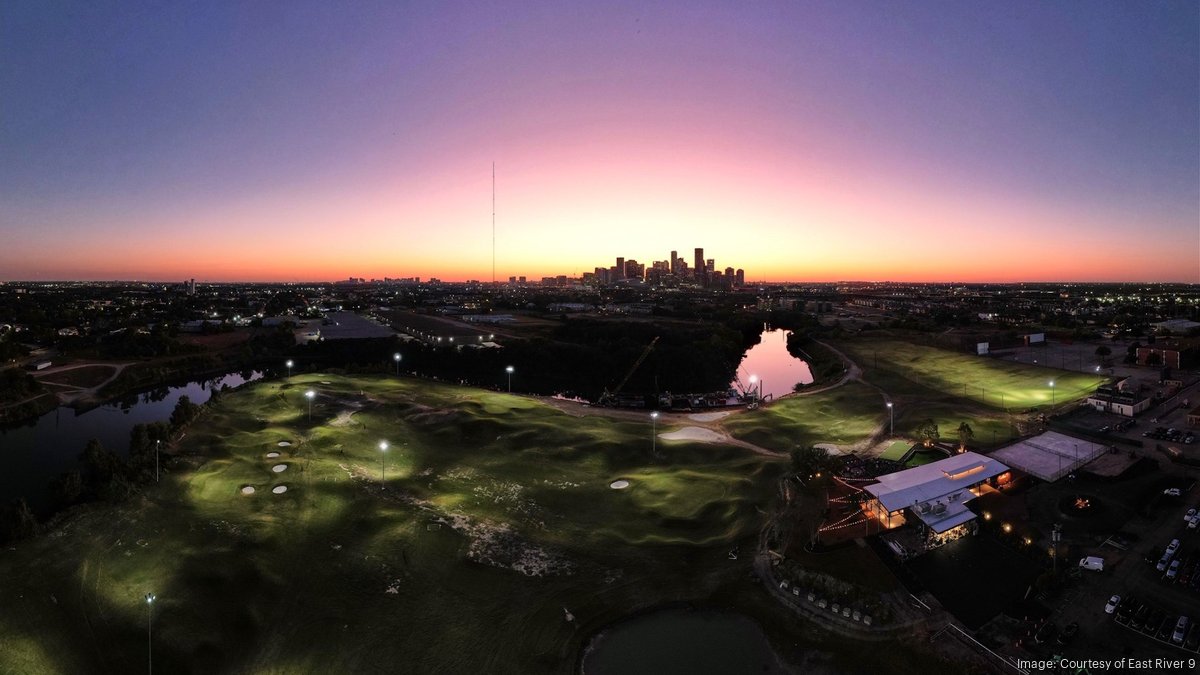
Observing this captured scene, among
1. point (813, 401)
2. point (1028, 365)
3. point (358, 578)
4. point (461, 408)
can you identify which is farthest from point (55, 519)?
point (1028, 365)

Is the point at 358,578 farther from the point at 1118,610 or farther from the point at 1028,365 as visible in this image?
the point at 1028,365

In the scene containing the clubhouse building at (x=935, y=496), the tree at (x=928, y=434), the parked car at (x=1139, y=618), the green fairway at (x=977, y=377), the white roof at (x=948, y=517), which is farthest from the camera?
the green fairway at (x=977, y=377)

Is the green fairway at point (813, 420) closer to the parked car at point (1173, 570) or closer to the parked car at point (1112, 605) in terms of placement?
the parked car at point (1112, 605)

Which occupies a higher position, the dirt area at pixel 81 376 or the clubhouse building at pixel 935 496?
the clubhouse building at pixel 935 496

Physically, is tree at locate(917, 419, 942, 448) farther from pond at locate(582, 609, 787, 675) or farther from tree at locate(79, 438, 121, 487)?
tree at locate(79, 438, 121, 487)

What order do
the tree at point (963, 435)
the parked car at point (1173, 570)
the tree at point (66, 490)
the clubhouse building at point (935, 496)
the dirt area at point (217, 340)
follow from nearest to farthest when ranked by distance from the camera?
the parked car at point (1173, 570) → the clubhouse building at point (935, 496) → the tree at point (66, 490) → the tree at point (963, 435) → the dirt area at point (217, 340)

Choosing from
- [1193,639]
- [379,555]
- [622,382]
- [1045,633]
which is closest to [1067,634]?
[1045,633]

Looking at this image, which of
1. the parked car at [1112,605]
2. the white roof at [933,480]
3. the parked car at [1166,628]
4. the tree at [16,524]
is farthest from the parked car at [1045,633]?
the tree at [16,524]

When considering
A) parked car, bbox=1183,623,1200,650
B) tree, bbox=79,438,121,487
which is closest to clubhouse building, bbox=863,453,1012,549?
parked car, bbox=1183,623,1200,650
